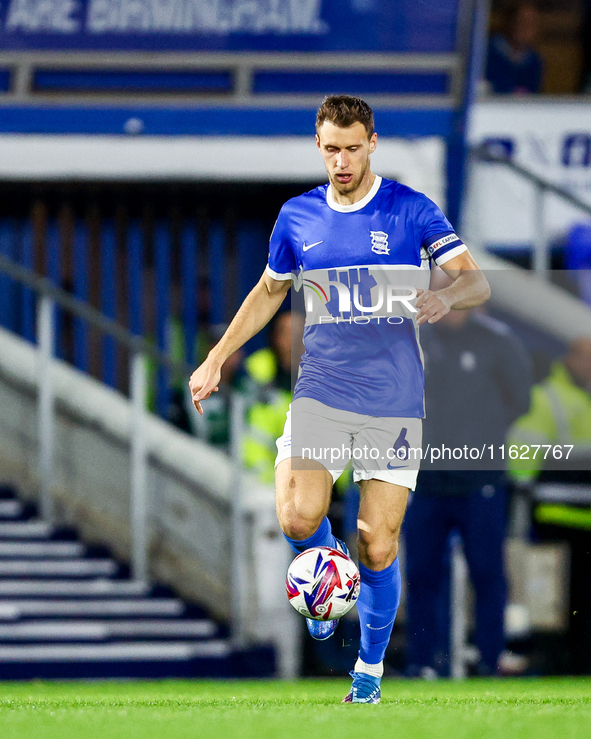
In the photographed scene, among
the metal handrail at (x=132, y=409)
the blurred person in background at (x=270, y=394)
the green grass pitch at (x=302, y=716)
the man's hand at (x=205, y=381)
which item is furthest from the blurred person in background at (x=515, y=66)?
the man's hand at (x=205, y=381)

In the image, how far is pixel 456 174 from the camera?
9695mm

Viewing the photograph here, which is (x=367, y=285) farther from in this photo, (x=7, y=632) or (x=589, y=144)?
(x=589, y=144)

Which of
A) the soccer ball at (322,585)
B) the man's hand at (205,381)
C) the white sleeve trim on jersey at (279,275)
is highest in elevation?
the white sleeve trim on jersey at (279,275)

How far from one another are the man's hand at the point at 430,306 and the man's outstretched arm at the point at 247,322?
81 centimetres

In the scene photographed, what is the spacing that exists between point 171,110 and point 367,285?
543 cm

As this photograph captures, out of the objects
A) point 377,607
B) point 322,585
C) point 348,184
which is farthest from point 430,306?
point 377,607

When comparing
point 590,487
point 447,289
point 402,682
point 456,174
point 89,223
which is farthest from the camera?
point 89,223

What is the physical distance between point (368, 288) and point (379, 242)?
6.9 inches

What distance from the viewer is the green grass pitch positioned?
12.4 feet

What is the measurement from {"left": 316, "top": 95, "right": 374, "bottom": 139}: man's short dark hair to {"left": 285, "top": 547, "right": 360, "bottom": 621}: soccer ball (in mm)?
1575

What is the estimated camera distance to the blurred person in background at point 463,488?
273 inches

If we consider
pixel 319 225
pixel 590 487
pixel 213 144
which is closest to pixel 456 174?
pixel 213 144

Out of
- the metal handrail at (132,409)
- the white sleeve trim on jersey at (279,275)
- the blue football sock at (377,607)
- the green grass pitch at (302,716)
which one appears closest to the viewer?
the green grass pitch at (302,716)

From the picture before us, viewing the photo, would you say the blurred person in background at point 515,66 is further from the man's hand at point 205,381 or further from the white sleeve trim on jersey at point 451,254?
the man's hand at point 205,381
